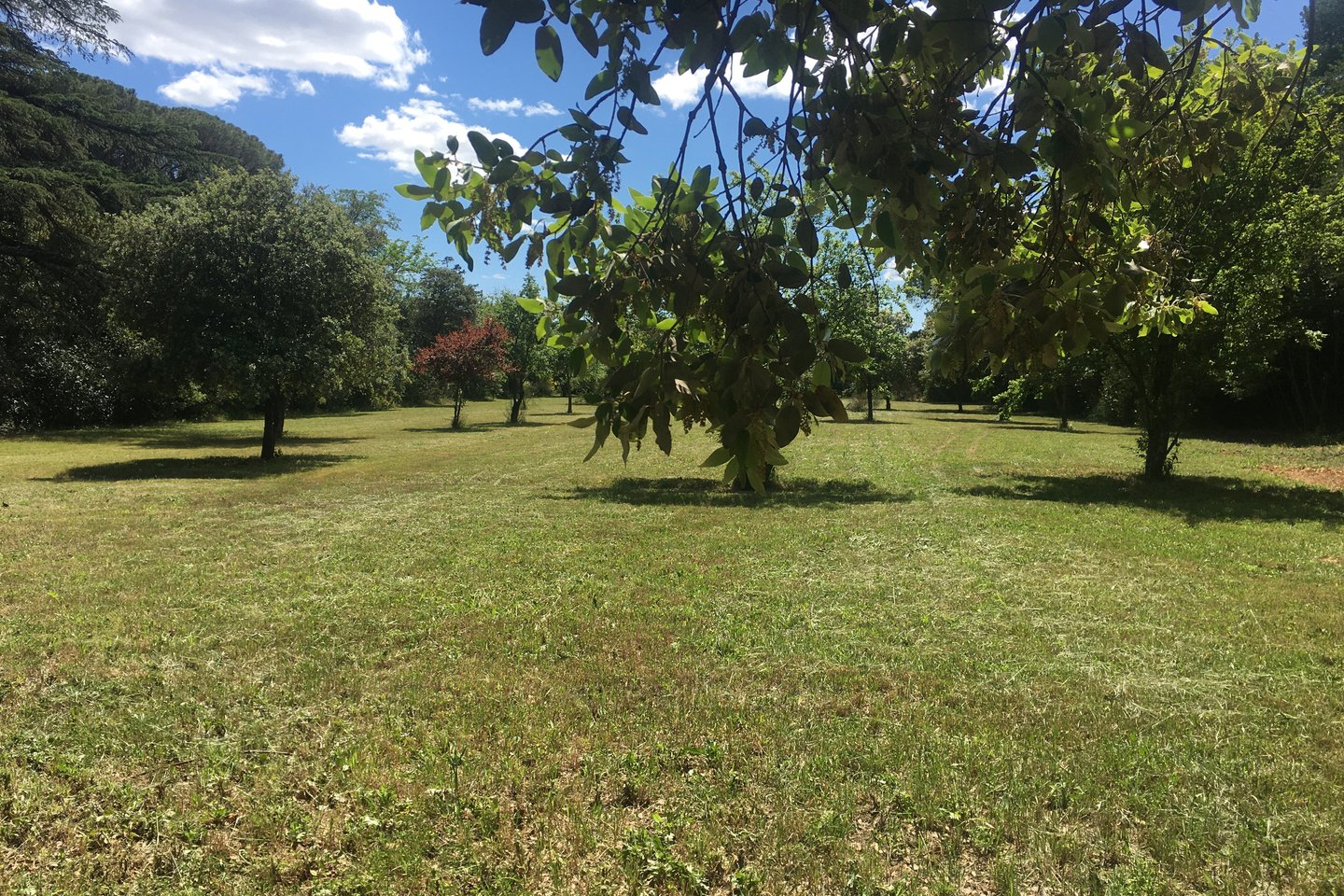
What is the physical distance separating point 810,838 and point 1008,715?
66.6 inches

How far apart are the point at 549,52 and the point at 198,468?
17.4 meters

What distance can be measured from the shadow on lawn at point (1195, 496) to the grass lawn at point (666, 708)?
1.17 meters

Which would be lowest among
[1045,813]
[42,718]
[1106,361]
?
[42,718]

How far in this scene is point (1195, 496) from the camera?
12.5 m

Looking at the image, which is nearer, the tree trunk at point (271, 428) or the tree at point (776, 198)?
the tree at point (776, 198)

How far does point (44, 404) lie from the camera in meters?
24.5

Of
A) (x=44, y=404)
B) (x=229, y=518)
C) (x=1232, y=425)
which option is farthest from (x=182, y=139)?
(x=1232, y=425)

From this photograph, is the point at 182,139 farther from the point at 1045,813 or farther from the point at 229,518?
the point at 1045,813

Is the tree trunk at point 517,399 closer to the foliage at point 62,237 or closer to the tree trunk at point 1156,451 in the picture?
the foliage at point 62,237

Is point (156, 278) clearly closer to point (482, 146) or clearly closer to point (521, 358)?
point (482, 146)

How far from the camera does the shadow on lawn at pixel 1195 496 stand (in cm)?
1074

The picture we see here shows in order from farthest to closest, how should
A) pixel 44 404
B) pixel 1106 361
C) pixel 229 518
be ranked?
1. pixel 44 404
2. pixel 1106 361
3. pixel 229 518

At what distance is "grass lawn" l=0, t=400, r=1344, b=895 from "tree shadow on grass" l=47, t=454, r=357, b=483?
15.7 ft

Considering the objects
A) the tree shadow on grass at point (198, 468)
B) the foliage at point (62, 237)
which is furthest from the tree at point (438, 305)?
the tree shadow on grass at point (198, 468)
